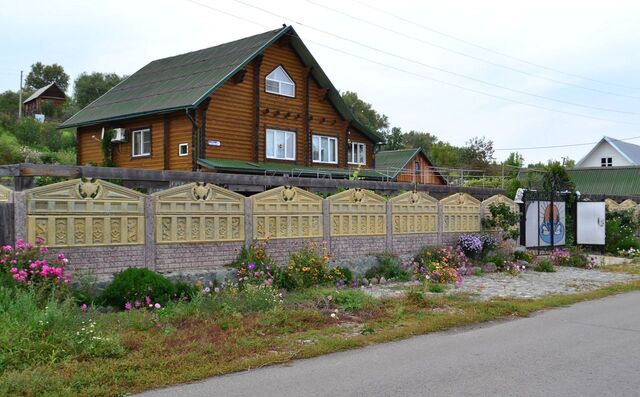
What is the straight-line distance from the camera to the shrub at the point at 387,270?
14727 millimetres

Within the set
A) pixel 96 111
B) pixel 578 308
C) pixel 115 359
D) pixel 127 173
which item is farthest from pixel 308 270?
pixel 96 111

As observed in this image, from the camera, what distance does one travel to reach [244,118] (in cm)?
2808

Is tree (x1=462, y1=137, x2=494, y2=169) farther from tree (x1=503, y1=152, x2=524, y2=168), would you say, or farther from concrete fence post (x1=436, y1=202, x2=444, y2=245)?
concrete fence post (x1=436, y1=202, x2=444, y2=245)

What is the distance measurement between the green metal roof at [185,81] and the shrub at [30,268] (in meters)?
16.4

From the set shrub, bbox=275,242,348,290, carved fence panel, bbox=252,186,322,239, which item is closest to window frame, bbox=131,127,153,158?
carved fence panel, bbox=252,186,322,239

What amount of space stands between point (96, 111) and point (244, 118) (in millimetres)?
8476

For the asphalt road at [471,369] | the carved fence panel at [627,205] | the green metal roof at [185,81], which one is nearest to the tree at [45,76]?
the green metal roof at [185,81]

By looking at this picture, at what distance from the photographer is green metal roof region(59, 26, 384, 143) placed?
26609 mm

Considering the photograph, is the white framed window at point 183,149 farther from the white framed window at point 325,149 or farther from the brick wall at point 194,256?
the brick wall at point 194,256

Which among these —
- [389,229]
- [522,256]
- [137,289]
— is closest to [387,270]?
[389,229]

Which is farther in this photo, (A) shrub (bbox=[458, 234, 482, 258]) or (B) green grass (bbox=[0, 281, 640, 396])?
(A) shrub (bbox=[458, 234, 482, 258])

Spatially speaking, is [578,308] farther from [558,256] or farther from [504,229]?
[558,256]

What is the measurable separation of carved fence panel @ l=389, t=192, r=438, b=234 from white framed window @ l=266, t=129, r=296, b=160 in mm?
13398

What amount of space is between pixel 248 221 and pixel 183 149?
49.0ft
